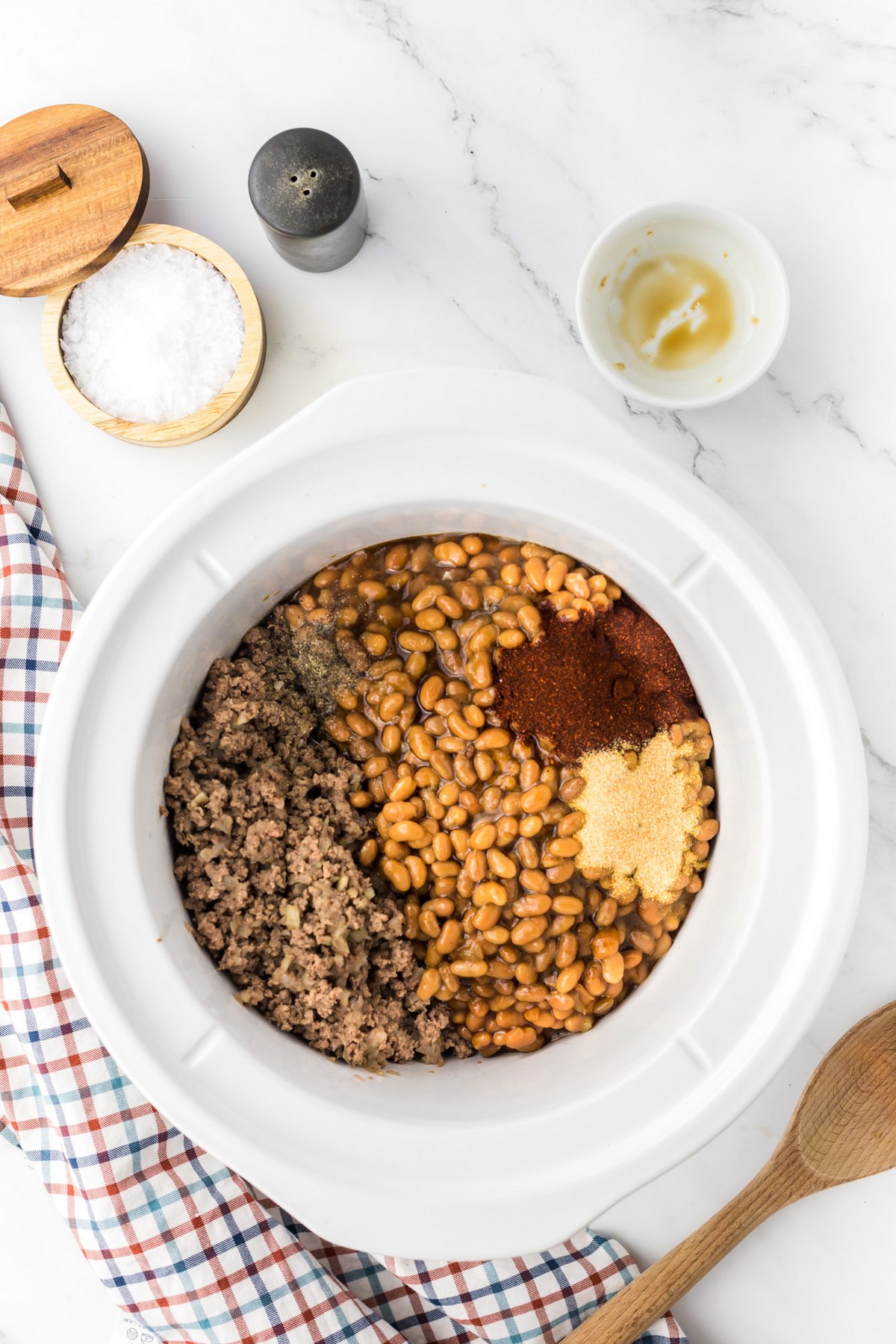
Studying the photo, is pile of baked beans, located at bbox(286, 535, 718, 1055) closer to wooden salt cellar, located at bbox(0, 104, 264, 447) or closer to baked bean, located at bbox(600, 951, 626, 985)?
baked bean, located at bbox(600, 951, 626, 985)

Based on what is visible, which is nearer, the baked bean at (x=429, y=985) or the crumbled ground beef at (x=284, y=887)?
the crumbled ground beef at (x=284, y=887)

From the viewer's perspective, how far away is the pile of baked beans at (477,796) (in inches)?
70.7

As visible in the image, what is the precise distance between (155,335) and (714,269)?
113 centimetres

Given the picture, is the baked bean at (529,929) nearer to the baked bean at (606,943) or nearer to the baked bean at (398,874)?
the baked bean at (606,943)

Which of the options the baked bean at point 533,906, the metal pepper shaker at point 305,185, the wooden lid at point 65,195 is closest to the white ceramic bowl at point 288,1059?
the baked bean at point 533,906

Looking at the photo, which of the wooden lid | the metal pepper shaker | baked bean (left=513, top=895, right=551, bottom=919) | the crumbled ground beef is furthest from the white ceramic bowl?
the wooden lid

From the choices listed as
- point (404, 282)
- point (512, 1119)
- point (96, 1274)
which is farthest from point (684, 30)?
point (96, 1274)

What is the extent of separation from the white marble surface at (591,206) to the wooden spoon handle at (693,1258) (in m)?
0.13

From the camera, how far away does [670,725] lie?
71.2 inches

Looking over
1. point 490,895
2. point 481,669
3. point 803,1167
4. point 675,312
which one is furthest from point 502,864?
point 675,312

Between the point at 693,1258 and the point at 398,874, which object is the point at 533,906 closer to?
the point at 398,874

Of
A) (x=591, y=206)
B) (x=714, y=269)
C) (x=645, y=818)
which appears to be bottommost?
(x=645, y=818)

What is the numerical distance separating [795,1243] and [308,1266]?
1037 millimetres

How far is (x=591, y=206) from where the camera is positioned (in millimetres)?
1999
